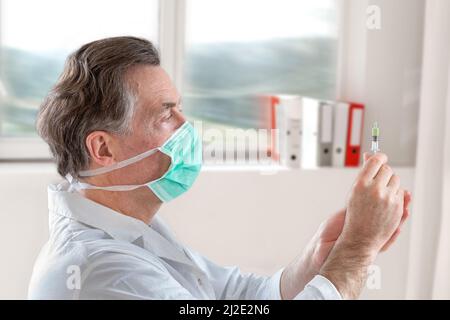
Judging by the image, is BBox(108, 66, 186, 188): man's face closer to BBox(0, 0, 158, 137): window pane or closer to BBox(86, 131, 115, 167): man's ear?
BBox(86, 131, 115, 167): man's ear

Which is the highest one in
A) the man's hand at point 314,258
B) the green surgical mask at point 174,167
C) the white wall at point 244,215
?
the green surgical mask at point 174,167


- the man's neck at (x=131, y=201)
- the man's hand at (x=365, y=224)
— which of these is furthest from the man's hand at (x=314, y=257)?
the man's neck at (x=131, y=201)

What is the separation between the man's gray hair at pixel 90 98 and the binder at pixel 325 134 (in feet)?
4.36

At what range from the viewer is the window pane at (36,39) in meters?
2.71

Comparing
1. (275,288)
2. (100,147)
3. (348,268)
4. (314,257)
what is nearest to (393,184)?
(348,268)

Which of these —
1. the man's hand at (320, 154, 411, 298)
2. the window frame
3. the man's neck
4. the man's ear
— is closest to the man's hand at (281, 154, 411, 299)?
the man's hand at (320, 154, 411, 298)

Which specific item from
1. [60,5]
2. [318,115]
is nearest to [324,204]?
[318,115]

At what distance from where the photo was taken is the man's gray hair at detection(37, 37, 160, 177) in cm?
146

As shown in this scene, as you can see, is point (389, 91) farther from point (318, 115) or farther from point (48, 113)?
point (48, 113)

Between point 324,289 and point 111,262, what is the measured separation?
352mm

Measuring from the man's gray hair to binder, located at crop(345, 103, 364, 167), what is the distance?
138 centimetres

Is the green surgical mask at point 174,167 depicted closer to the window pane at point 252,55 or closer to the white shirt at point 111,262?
the white shirt at point 111,262

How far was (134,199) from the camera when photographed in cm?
153
